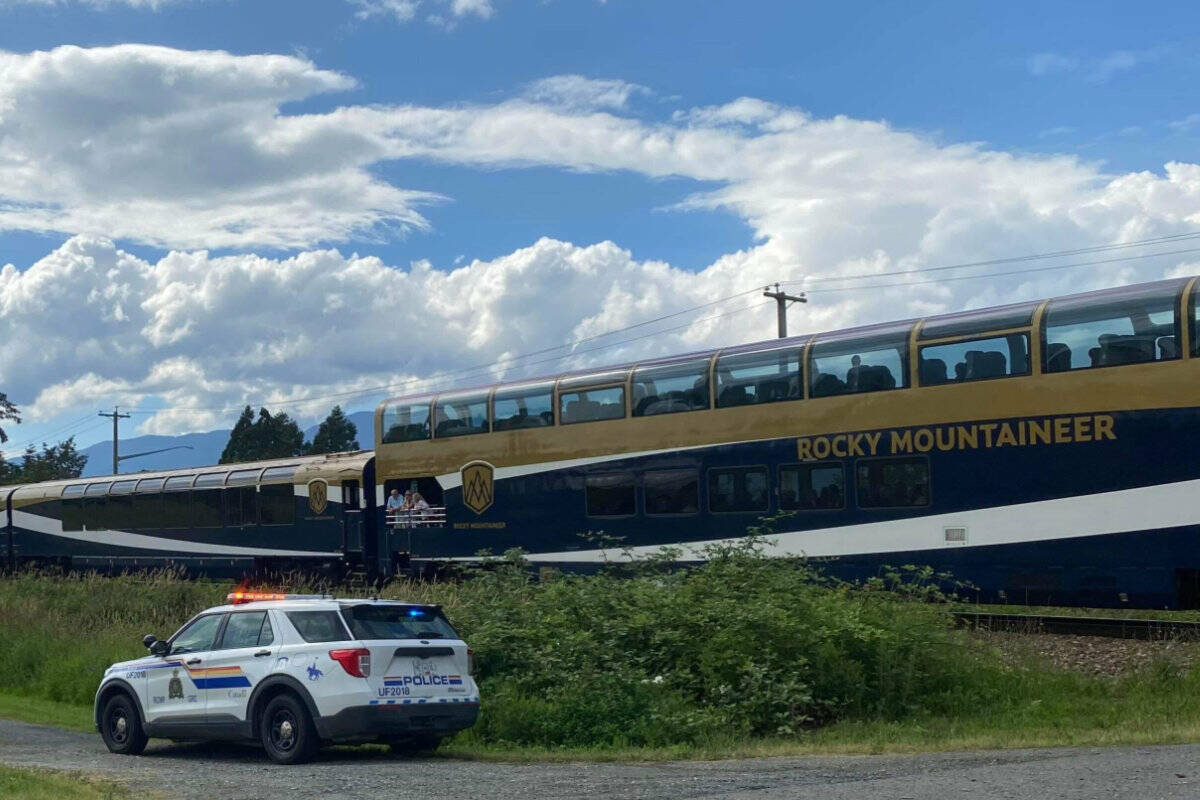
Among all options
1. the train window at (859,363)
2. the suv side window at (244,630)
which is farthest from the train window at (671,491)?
the suv side window at (244,630)

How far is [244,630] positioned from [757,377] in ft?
34.9

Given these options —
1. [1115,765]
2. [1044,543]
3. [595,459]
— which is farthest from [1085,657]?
[595,459]

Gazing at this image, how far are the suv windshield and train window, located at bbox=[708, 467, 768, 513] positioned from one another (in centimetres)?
940

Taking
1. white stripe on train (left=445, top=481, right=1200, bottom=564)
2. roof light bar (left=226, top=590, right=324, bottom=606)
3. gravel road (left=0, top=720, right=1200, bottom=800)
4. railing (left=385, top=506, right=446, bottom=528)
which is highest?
railing (left=385, top=506, right=446, bottom=528)

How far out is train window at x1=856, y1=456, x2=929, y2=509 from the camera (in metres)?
19.3

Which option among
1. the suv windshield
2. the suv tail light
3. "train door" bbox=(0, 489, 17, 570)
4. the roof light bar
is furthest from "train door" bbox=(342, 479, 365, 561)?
"train door" bbox=(0, 489, 17, 570)

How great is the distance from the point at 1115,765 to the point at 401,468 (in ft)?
64.8

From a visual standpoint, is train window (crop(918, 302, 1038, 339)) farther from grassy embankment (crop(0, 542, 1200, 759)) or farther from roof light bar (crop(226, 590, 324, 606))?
roof light bar (crop(226, 590, 324, 606))

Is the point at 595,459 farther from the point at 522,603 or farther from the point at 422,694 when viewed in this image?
the point at 422,694

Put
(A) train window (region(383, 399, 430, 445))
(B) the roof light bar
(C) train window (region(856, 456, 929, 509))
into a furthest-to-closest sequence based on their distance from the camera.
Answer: (A) train window (region(383, 399, 430, 445)) < (C) train window (region(856, 456, 929, 509)) < (B) the roof light bar

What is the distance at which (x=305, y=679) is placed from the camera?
11766mm

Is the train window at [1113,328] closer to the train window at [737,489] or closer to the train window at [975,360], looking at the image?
the train window at [975,360]

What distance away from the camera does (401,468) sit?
91.9ft

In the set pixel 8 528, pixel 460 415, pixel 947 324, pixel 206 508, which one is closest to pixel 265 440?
pixel 8 528
